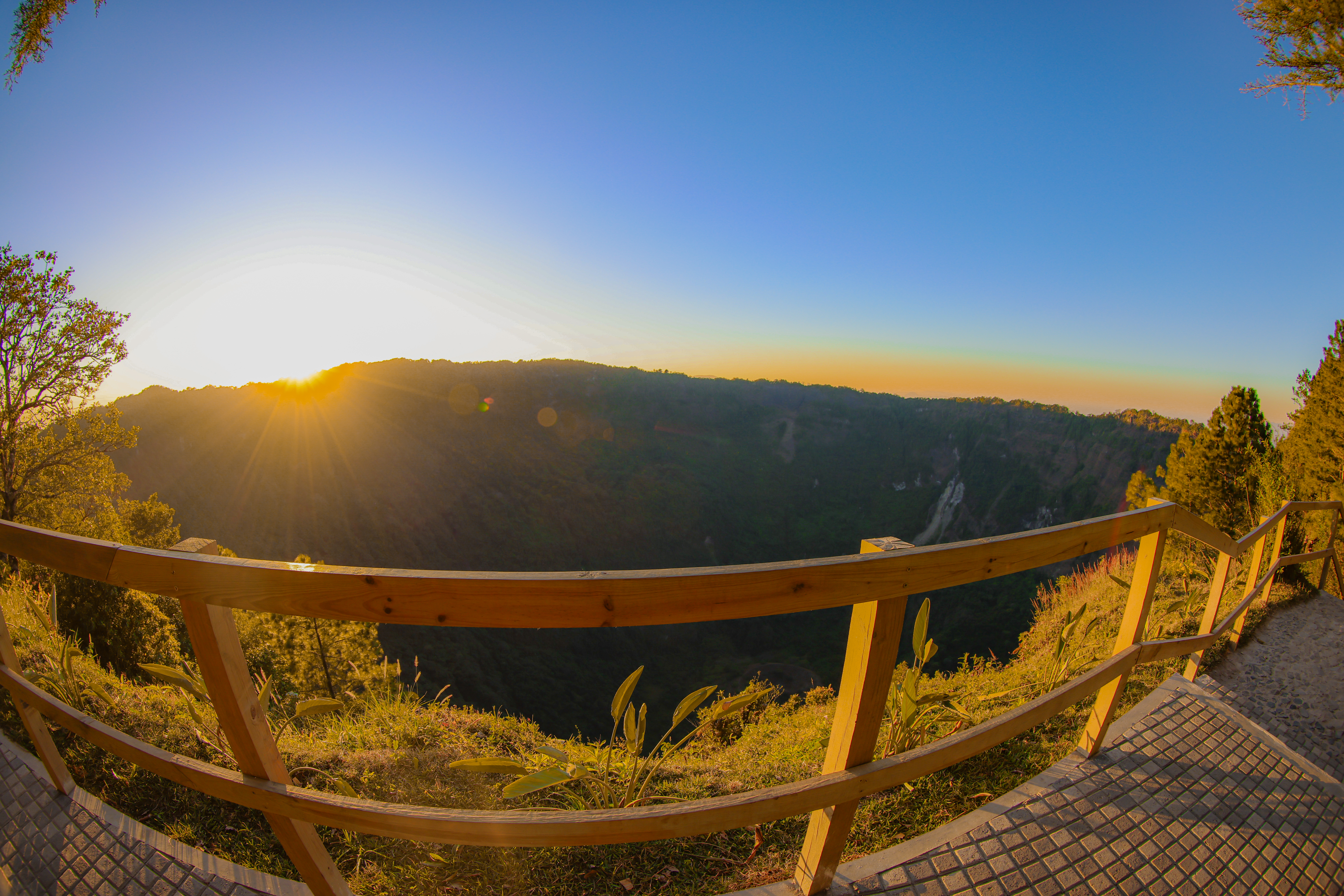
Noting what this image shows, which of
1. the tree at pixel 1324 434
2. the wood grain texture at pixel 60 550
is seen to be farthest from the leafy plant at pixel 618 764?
the tree at pixel 1324 434

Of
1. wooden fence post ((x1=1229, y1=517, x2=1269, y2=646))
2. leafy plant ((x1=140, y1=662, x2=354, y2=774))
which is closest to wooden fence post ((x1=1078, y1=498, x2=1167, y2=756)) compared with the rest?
wooden fence post ((x1=1229, y1=517, x2=1269, y2=646))

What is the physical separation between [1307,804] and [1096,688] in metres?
1.28

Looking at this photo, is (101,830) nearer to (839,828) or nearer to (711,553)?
(839,828)

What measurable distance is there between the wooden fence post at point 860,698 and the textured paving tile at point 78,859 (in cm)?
175

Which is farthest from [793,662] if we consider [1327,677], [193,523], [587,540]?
[193,523]

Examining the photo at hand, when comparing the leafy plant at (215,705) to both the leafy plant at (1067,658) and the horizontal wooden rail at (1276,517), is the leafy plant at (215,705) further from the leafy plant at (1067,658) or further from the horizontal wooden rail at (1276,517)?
the horizontal wooden rail at (1276,517)

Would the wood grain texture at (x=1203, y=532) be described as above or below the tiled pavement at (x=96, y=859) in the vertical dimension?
above

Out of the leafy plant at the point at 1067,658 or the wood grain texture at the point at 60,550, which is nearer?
the wood grain texture at the point at 60,550

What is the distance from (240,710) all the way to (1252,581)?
5178 millimetres

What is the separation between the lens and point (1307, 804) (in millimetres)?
1979

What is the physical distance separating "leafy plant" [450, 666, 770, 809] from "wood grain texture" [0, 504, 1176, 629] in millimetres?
645

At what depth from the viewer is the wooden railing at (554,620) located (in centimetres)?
98

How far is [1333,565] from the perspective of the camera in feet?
15.1

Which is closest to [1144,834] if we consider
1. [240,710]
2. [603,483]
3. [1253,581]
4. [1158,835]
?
[1158,835]
